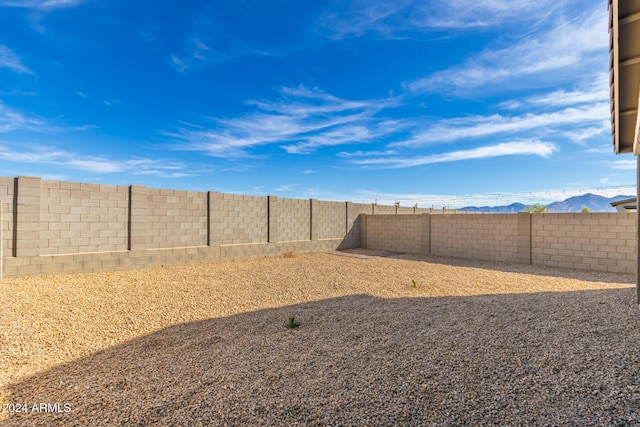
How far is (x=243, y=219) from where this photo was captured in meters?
11.3

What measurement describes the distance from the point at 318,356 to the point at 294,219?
9945 millimetres

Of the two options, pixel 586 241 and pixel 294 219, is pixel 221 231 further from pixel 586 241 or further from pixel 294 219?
pixel 586 241

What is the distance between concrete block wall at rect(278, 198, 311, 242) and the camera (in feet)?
41.4

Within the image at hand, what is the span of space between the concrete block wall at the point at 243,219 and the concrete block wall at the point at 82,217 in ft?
10.3

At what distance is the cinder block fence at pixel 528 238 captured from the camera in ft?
29.1

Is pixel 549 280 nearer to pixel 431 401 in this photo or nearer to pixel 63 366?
pixel 431 401

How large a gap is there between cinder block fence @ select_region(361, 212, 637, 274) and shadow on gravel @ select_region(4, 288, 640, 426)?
617cm

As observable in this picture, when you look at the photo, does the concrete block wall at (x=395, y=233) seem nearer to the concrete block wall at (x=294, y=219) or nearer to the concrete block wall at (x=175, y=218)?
the concrete block wall at (x=294, y=219)

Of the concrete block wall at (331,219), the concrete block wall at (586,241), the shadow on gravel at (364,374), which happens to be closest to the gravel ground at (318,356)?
the shadow on gravel at (364,374)

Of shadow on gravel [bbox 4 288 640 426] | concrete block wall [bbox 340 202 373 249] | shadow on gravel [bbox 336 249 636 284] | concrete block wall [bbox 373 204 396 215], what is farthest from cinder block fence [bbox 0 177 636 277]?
shadow on gravel [bbox 4 288 640 426]

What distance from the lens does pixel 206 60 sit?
11.0 m

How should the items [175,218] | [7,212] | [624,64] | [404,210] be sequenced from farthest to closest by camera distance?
[404,210]
[175,218]
[7,212]
[624,64]

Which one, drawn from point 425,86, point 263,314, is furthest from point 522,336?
point 425,86

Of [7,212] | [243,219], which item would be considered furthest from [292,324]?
[243,219]
